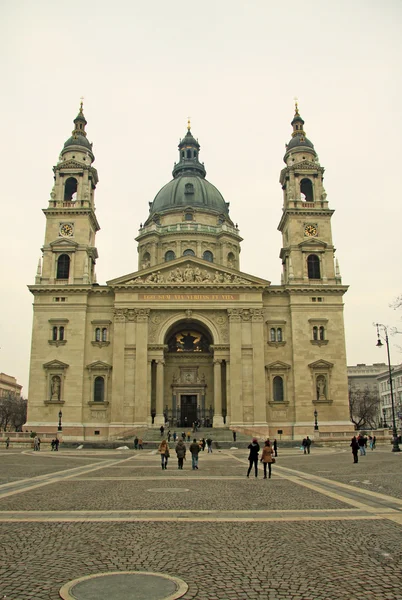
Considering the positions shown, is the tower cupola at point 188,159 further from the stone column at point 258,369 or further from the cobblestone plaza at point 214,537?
the cobblestone plaza at point 214,537

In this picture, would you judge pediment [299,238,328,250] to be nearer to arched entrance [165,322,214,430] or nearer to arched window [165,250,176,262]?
arched entrance [165,322,214,430]

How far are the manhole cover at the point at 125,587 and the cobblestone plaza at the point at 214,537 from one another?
13 centimetres

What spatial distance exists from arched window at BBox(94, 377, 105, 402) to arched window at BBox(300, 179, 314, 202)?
30.3 metres

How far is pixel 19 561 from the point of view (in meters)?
7.90

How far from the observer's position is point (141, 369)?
55000mm

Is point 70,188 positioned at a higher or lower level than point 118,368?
higher

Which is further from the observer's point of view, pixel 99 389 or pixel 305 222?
pixel 305 222

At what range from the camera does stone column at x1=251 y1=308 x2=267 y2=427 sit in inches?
2138

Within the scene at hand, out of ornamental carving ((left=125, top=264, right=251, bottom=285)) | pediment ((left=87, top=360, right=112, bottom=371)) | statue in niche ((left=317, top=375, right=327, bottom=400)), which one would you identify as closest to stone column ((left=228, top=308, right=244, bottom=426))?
ornamental carving ((left=125, top=264, right=251, bottom=285))

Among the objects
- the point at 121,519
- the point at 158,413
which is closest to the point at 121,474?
the point at 121,519

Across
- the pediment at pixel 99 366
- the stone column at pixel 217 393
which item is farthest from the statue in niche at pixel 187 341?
the pediment at pixel 99 366

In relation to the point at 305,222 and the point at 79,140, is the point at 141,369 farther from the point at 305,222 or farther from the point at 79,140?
the point at 79,140

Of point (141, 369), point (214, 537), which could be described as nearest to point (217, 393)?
point (141, 369)

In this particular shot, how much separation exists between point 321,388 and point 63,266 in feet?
95.8
